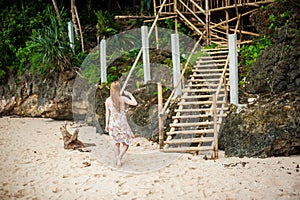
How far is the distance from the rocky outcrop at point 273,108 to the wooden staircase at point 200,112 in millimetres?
407

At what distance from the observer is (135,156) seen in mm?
7582

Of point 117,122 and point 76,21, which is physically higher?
point 76,21

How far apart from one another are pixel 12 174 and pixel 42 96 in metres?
6.12

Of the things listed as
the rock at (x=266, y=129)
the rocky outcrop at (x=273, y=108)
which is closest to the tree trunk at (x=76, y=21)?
the rocky outcrop at (x=273, y=108)

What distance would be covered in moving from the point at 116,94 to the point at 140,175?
4.68 feet

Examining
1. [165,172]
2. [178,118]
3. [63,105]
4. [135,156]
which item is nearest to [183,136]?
[178,118]

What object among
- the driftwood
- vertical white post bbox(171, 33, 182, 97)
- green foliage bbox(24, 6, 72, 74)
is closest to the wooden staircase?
vertical white post bbox(171, 33, 182, 97)

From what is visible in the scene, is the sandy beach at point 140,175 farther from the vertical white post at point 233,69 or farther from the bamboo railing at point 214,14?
the bamboo railing at point 214,14

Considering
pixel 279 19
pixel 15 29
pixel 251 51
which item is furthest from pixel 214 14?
pixel 15 29

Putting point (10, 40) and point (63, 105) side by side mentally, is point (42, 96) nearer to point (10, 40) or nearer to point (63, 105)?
point (63, 105)

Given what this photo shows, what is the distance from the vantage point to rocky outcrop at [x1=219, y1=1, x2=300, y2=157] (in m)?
6.80

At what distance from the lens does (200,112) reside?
880 cm

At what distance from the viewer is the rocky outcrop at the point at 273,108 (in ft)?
22.3

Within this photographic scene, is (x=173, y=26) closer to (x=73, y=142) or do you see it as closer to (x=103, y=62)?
(x=103, y=62)
